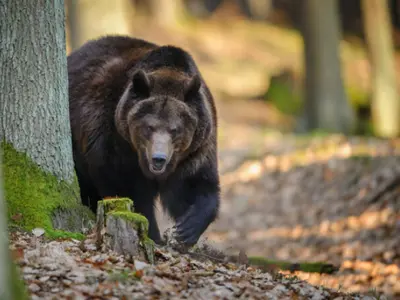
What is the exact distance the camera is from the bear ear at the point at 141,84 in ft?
22.5

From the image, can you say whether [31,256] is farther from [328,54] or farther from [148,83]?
[328,54]

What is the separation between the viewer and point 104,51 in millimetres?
8117

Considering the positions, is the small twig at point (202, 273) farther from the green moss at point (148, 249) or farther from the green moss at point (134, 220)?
the green moss at point (134, 220)

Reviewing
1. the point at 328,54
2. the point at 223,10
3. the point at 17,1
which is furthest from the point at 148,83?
the point at 223,10

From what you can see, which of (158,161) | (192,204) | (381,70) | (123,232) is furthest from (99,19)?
(123,232)

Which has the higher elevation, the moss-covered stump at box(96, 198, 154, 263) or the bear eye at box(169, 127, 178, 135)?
the bear eye at box(169, 127, 178, 135)

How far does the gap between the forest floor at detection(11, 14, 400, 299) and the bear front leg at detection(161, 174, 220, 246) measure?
73cm

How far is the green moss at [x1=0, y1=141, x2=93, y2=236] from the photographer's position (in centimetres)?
596

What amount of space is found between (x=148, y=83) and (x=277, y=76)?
62.6 feet

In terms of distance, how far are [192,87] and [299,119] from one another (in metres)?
17.8

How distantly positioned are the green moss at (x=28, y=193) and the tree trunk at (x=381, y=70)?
1555 centimetres

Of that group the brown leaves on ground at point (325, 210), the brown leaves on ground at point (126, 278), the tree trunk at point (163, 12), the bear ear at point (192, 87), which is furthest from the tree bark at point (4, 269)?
the tree trunk at point (163, 12)

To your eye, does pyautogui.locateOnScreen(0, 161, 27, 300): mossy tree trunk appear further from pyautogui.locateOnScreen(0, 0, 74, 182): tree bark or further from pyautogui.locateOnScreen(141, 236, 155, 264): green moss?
pyautogui.locateOnScreen(0, 0, 74, 182): tree bark

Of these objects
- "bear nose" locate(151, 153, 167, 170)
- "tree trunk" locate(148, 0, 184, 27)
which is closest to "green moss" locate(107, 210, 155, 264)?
"bear nose" locate(151, 153, 167, 170)
